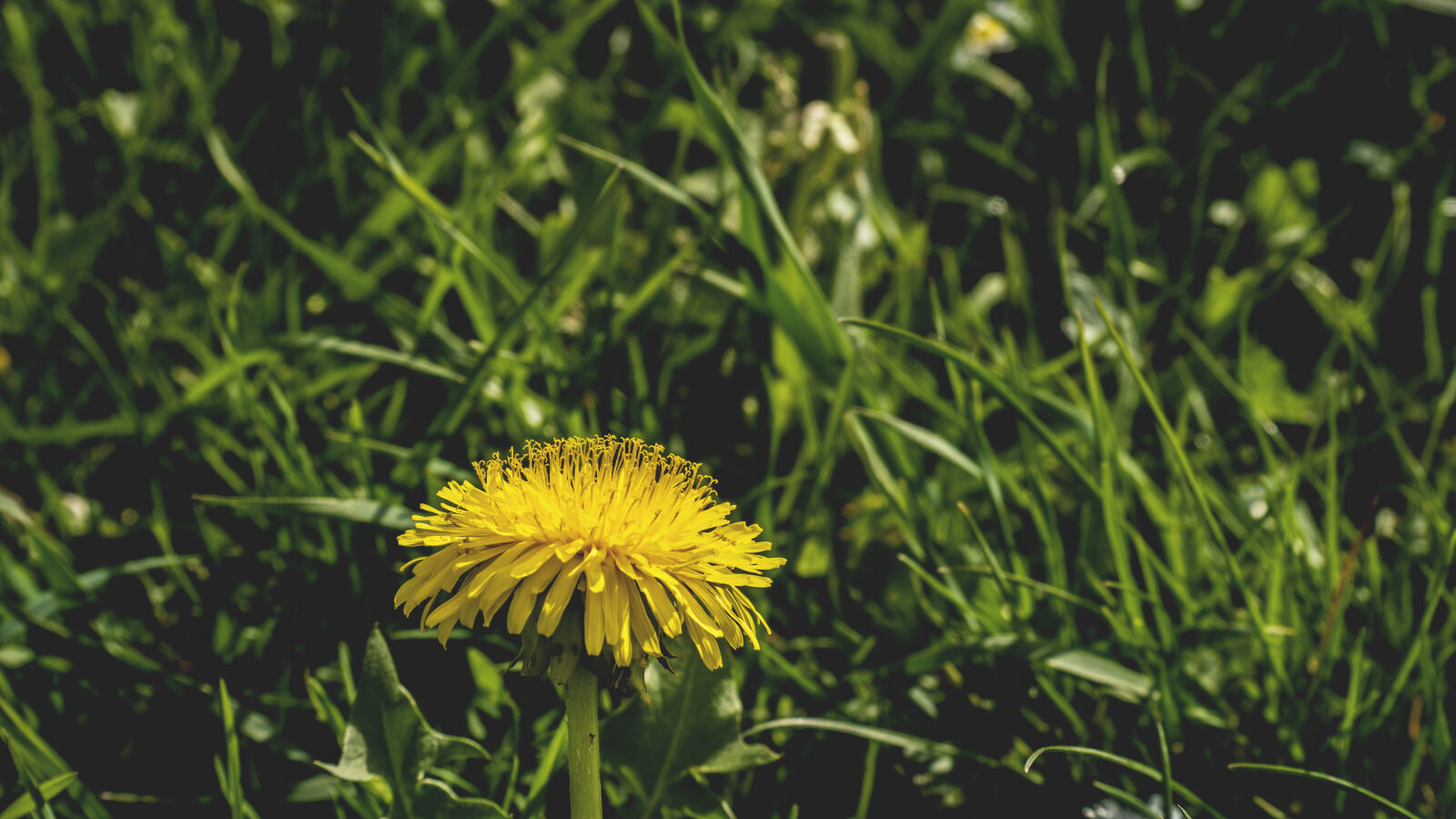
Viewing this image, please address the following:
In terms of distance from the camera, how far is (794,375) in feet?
5.85

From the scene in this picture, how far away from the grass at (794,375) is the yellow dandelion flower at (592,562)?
13 centimetres

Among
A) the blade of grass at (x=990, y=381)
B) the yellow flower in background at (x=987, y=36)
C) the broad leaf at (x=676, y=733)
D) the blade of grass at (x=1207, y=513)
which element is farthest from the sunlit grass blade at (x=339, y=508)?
the yellow flower in background at (x=987, y=36)

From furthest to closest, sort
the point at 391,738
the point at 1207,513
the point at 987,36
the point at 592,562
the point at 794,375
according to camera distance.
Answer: the point at 987,36, the point at 794,375, the point at 1207,513, the point at 391,738, the point at 592,562

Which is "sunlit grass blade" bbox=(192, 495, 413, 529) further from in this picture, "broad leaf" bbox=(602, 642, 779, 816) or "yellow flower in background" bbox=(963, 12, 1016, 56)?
"yellow flower in background" bbox=(963, 12, 1016, 56)

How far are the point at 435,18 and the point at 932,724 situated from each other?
185 centimetres

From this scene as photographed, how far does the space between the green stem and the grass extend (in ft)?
0.15

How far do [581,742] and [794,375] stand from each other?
2.94 ft

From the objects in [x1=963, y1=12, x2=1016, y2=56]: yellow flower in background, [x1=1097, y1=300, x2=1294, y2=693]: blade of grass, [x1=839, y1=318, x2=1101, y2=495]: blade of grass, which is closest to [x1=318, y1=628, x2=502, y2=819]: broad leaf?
[x1=839, y1=318, x2=1101, y2=495]: blade of grass

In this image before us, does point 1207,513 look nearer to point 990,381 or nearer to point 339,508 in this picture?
point 990,381

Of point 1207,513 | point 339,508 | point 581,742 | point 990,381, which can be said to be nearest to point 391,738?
point 581,742

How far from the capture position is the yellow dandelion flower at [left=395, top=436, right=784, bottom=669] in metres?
0.95

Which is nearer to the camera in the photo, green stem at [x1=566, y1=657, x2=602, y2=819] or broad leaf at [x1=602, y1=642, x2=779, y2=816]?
green stem at [x1=566, y1=657, x2=602, y2=819]

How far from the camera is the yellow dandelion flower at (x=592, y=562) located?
3.12 feet

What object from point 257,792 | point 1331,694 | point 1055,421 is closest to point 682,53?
point 1055,421
